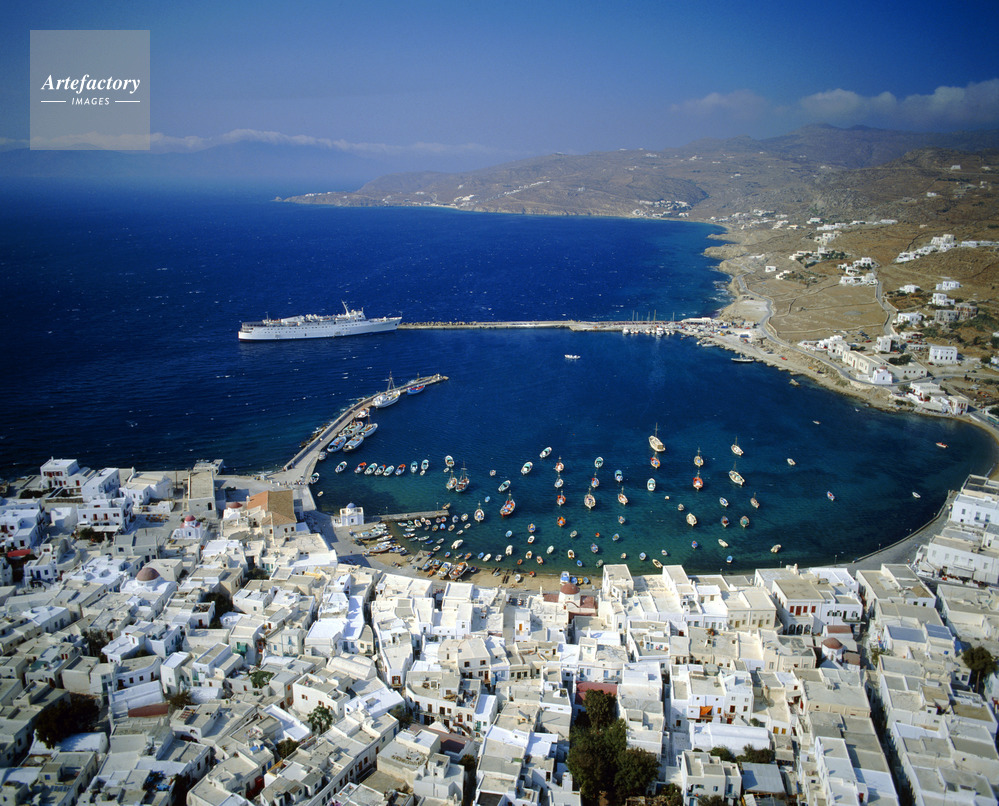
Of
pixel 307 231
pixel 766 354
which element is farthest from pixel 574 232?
pixel 766 354

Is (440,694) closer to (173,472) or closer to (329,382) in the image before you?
(173,472)

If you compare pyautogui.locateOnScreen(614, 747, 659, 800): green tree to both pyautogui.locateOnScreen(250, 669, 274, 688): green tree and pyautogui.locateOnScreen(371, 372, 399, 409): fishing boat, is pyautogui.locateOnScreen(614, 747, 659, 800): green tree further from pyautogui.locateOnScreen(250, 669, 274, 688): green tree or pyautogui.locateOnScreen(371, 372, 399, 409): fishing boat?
pyautogui.locateOnScreen(371, 372, 399, 409): fishing boat

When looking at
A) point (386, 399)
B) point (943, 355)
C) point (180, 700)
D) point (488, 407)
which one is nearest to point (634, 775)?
point (180, 700)

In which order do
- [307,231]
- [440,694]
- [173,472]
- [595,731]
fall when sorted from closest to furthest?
[595,731] < [440,694] < [173,472] < [307,231]

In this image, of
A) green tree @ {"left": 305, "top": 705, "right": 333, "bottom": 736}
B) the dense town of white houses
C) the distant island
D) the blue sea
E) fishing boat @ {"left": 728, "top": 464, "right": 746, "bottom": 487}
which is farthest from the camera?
the distant island

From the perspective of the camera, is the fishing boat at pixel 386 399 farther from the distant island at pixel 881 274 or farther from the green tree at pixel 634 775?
the green tree at pixel 634 775

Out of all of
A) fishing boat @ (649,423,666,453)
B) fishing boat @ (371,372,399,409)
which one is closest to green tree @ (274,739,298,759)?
fishing boat @ (649,423,666,453)
